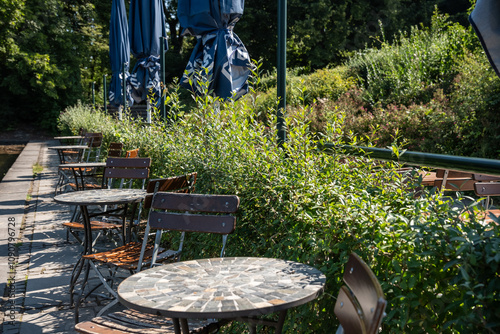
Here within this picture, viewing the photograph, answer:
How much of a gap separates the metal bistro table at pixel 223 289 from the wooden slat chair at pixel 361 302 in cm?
31

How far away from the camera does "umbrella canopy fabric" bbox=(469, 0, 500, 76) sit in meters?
1.47

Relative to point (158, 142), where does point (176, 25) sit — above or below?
above

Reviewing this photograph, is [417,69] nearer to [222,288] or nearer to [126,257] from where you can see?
[126,257]

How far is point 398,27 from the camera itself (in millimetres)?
28984

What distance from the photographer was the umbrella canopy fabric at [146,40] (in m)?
9.36

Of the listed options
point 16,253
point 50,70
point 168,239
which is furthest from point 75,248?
point 50,70

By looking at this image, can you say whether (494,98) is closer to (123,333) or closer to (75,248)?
(75,248)

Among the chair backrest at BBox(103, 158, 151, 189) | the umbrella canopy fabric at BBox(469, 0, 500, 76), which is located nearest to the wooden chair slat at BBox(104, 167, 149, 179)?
the chair backrest at BBox(103, 158, 151, 189)

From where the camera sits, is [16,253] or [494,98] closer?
[16,253]

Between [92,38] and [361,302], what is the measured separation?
37.5 metres

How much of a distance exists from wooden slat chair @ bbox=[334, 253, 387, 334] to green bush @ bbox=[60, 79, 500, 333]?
343mm

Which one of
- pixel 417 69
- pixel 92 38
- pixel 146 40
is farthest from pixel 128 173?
pixel 92 38

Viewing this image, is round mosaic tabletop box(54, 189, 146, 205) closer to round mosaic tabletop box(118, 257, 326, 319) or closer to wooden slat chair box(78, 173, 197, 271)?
wooden slat chair box(78, 173, 197, 271)

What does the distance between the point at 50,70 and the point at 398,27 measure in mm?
21557
